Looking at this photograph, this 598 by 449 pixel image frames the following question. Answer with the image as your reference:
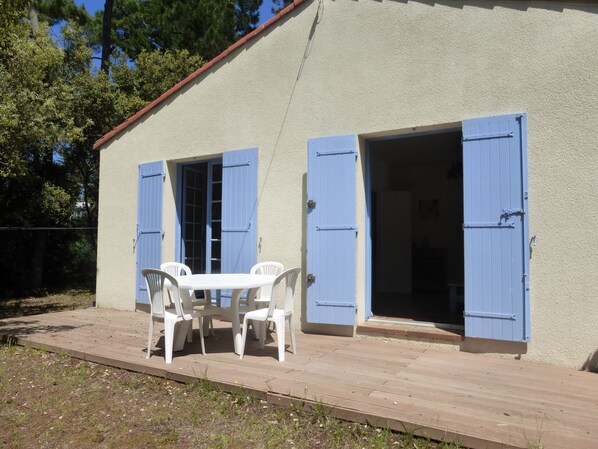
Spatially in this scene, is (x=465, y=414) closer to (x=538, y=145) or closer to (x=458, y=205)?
(x=538, y=145)

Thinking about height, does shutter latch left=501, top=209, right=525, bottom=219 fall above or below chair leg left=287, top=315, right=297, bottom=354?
above

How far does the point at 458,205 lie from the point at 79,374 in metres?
7.36

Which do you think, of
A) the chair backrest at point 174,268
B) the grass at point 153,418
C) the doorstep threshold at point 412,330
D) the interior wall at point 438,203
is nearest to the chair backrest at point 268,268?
the chair backrest at point 174,268

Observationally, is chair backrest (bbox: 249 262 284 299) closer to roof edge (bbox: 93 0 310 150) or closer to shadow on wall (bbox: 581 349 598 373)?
roof edge (bbox: 93 0 310 150)

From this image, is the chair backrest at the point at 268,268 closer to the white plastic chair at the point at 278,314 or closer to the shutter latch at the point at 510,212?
the white plastic chair at the point at 278,314

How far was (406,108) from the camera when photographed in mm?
4719

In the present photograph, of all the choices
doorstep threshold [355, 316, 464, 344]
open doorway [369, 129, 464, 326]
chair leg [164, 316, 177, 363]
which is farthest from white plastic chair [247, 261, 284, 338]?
open doorway [369, 129, 464, 326]

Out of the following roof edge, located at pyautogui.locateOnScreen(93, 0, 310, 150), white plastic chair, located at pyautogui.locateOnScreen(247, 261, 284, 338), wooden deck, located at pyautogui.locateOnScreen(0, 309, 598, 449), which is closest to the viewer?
wooden deck, located at pyautogui.locateOnScreen(0, 309, 598, 449)

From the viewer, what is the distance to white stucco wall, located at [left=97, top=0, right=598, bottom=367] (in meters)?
3.94

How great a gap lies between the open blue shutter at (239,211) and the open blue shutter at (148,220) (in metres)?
1.10

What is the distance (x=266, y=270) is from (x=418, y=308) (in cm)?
226

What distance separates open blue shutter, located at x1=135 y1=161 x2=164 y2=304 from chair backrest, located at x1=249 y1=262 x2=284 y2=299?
181cm

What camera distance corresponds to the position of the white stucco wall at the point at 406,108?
→ 3938 mm

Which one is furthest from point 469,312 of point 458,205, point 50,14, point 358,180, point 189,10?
point 50,14
